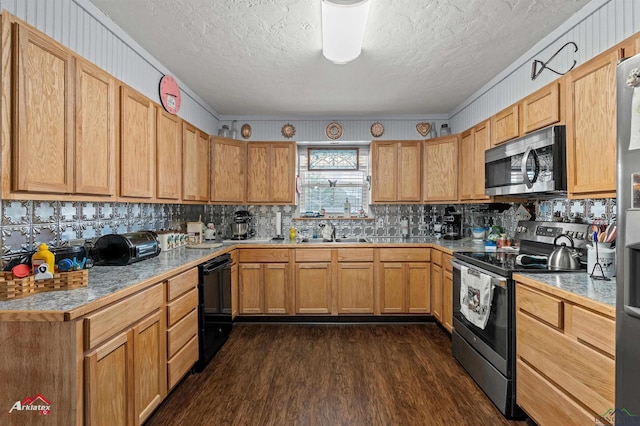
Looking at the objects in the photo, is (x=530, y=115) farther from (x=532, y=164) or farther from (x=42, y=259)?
(x=42, y=259)

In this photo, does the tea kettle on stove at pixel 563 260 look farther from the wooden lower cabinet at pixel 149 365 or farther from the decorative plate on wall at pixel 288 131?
the decorative plate on wall at pixel 288 131

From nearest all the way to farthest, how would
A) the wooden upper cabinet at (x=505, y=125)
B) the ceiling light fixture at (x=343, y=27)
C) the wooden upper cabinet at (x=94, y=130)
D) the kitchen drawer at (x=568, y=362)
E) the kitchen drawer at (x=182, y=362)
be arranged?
the kitchen drawer at (x=568, y=362) → the wooden upper cabinet at (x=94, y=130) → the ceiling light fixture at (x=343, y=27) → the kitchen drawer at (x=182, y=362) → the wooden upper cabinet at (x=505, y=125)

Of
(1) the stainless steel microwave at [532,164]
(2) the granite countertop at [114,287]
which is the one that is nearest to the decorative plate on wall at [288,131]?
(2) the granite countertop at [114,287]

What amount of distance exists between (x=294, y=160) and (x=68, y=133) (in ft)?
8.64

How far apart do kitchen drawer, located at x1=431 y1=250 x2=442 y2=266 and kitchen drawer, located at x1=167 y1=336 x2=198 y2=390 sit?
2422mm

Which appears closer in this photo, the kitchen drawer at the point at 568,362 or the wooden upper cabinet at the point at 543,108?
the kitchen drawer at the point at 568,362

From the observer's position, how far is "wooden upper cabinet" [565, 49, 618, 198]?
1.69 meters

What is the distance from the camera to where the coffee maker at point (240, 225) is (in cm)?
406

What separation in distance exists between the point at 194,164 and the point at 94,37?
54.8 inches

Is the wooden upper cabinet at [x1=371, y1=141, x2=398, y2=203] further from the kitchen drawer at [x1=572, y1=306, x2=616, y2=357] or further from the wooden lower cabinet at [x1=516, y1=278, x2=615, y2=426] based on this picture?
the kitchen drawer at [x1=572, y1=306, x2=616, y2=357]

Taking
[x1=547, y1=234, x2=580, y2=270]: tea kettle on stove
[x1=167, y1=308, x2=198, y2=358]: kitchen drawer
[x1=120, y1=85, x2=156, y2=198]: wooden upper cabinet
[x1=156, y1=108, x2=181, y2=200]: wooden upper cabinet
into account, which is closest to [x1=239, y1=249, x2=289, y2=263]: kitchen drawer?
[x1=156, y1=108, x2=181, y2=200]: wooden upper cabinet

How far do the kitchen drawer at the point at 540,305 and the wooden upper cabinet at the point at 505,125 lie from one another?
1.29 metres

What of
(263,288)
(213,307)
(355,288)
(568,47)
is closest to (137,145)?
(213,307)

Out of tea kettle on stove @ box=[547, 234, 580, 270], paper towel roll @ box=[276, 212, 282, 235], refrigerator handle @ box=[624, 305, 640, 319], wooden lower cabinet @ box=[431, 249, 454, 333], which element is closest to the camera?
refrigerator handle @ box=[624, 305, 640, 319]
